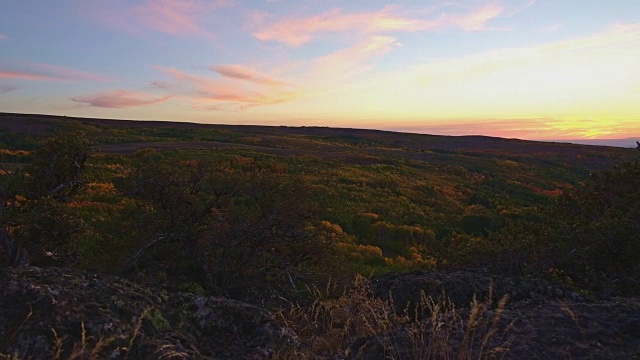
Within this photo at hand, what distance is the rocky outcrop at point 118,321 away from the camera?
12.4 ft

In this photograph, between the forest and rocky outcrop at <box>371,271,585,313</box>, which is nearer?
rocky outcrop at <box>371,271,585,313</box>

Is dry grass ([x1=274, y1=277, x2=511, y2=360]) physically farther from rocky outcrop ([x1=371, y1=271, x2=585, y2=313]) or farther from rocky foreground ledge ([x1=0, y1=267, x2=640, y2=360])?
rocky outcrop ([x1=371, y1=271, x2=585, y2=313])

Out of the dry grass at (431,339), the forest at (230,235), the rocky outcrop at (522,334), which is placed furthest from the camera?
the forest at (230,235)

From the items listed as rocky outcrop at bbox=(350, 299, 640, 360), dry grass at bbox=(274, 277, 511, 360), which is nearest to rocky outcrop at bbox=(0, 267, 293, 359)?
dry grass at bbox=(274, 277, 511, 360)

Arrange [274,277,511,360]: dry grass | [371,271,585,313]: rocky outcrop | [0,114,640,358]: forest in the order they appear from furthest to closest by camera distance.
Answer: [0,114,640,358]: forest < [371,271,585,313]: rocky outcrop < [274,277,511,360]: dry grass

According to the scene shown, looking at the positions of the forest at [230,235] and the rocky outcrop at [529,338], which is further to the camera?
the forest at [230,235]

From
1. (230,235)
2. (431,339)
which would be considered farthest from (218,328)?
(230,235)

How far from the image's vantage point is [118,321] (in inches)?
163

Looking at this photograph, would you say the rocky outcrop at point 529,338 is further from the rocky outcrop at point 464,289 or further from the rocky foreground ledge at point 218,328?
the rocky outcrop at point 464,289

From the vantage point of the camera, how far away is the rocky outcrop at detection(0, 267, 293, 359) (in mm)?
3779

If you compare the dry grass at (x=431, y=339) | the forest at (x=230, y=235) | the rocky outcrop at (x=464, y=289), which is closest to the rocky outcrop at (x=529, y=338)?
the dry grass at (x=431, y=339)

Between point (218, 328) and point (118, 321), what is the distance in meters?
1.04

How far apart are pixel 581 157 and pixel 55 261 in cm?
8592

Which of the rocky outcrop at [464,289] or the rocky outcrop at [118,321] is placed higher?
the rocky outcrop at [118,321]
